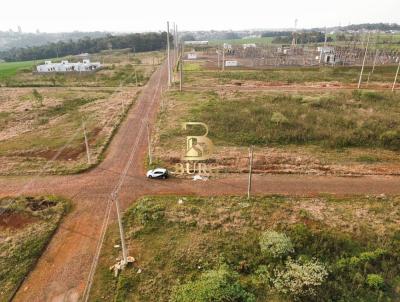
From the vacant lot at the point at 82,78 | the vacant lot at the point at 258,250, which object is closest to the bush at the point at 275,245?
the vacant lot at the point at 258,250

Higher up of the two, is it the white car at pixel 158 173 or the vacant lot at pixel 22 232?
the white car at pixel 158 173

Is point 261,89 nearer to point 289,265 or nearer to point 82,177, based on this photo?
point 82,177

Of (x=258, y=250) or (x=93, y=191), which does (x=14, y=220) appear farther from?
(x=258, y=250)

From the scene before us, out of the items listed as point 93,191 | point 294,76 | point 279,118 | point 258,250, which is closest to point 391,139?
point 279,118

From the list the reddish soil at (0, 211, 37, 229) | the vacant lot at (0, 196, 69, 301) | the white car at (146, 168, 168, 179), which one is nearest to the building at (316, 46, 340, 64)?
the white car at (146, 168, 168, 179)

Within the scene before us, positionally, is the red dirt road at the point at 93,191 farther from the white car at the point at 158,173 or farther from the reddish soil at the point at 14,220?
the reddish soil at the point at 14,220

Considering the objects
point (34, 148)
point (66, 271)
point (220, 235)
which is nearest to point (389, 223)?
point (220, 235)

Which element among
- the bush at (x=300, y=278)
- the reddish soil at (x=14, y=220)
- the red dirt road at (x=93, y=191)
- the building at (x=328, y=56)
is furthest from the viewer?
the building at (x=328, y=56)

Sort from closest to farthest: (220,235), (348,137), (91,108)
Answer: (220,235)
(348,137)
(91,108)
